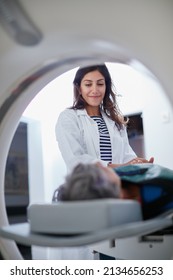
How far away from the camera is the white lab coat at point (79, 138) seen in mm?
1185

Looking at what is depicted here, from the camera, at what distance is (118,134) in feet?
4.42

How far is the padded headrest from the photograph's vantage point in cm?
66

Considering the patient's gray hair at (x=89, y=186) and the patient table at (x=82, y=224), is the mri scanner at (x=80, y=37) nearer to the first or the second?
the patient table at (x=82, y=224)

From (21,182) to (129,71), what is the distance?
0.97 m

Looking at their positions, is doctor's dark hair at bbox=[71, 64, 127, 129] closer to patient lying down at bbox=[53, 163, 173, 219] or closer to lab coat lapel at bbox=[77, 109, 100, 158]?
lab coat lapel at bbox=[77, 109, 100, 158]

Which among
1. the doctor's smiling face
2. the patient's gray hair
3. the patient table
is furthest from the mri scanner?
the doctor's smiling face

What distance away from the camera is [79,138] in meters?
1.21

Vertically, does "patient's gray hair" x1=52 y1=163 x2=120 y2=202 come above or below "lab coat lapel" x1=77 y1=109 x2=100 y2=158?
below

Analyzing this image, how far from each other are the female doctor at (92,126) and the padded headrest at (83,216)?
1.39ft

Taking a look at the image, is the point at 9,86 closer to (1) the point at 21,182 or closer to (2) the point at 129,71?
(1) the point at 21,182

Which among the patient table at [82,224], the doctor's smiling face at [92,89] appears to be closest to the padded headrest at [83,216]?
the patient table at [82,224]

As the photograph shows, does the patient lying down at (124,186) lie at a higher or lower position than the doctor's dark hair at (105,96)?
lower

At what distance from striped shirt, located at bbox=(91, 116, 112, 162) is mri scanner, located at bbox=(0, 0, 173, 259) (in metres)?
0.35

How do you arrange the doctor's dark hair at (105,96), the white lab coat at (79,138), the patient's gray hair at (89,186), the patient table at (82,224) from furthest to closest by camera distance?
the doctor's dark hair at (105,96) → the white lab coat at (79,138) → the patient's gray hair at (89,186) → the patient table at (82,224)
